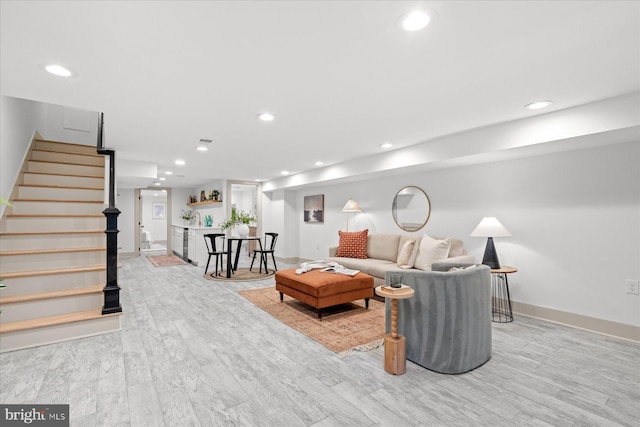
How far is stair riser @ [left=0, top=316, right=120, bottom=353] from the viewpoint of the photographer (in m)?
2.72

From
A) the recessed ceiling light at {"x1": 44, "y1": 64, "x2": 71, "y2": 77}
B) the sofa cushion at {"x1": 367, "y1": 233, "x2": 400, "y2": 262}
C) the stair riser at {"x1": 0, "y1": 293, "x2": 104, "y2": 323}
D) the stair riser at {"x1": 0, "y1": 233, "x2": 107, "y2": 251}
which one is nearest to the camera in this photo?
the recessed ceiling light at {"x1": 44, "y1": 64, "x2": 71, "y2": 77}

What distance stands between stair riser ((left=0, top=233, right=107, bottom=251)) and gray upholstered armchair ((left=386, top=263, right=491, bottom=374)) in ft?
12.2

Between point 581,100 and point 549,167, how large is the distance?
3.47 feet

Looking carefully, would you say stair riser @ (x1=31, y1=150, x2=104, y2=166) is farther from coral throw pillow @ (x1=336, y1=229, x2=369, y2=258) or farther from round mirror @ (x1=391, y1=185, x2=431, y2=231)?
round mirror @ (x1=391, y1=185, x2=431, y2=231)

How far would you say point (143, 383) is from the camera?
7.18 ft

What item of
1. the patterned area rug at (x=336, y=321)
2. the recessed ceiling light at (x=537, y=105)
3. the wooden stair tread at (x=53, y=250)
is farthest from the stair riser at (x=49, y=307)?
the recessed ceiling light at (x=537, y=105)

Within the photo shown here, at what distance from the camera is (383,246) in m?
5.16

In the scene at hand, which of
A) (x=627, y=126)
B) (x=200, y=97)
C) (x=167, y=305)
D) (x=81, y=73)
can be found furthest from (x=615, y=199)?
(x=167, y=305)

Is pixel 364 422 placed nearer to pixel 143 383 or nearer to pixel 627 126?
pixel 143 383

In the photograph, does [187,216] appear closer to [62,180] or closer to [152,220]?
[152,220]

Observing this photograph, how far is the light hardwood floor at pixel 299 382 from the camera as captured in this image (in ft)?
6.02

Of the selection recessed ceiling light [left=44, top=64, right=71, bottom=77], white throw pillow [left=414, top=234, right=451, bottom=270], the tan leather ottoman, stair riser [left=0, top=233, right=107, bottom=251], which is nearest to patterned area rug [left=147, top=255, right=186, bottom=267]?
stair riser [left=0, top=233, right=107, bottom=251]

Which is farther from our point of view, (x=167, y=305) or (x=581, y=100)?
(x=167, y=305)

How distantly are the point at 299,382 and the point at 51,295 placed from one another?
2.74 metres
